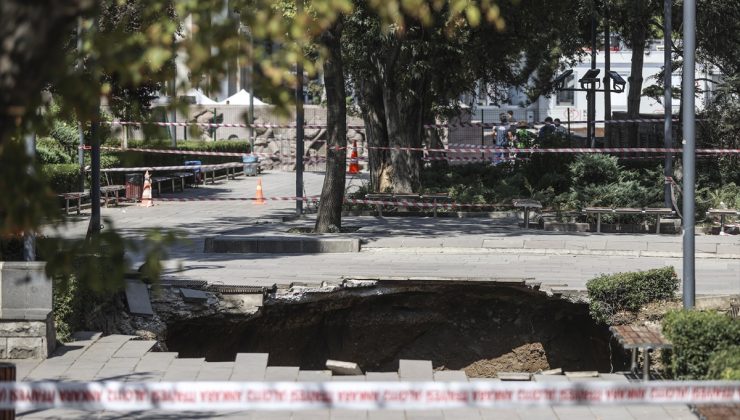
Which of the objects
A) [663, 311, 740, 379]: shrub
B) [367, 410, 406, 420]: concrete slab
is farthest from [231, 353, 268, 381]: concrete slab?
[663, 311, 740, 379]: shrub

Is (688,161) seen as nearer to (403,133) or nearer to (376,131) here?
(403,133)

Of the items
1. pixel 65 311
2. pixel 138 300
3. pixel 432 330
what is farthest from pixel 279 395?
pixel 432 330

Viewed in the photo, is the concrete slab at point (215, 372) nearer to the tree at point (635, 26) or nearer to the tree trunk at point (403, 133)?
the tree trunk at point (403, 133)

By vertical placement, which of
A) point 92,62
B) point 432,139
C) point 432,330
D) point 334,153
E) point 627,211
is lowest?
point 432,330

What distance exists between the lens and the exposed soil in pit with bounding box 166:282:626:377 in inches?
552

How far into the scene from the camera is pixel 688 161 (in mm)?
11141

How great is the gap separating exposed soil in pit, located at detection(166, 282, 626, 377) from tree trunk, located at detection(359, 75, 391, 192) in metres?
11.8

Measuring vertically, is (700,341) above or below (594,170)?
below

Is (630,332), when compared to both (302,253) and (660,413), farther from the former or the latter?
(302,253)

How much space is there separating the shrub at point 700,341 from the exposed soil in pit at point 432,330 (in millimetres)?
3958

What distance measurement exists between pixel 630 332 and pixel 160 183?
64.1 feet

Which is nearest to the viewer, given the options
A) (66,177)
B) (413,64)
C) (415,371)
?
(415,371)

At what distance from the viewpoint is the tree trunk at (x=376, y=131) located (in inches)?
1041

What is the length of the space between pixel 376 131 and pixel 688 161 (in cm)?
1590
